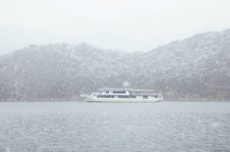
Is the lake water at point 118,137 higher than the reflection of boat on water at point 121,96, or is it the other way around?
the reflection of boat on water at point 121,96

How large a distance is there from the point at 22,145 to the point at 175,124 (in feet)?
98.9

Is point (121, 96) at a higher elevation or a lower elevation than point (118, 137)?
higher

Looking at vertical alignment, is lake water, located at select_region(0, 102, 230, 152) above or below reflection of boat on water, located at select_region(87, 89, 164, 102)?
below

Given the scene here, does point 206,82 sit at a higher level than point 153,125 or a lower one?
higher

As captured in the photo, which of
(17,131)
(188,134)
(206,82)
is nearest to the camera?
(188,134)

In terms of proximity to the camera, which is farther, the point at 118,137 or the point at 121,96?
the point at 121,96

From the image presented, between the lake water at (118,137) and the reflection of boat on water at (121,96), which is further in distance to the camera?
the reflection of boat on water at (121,96)

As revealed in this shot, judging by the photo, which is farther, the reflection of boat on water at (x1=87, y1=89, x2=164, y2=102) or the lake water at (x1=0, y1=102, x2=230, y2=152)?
the reflection of boat on water at (x1=87, y1=89, x2=164, y2=102)

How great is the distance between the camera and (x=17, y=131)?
2335 inches

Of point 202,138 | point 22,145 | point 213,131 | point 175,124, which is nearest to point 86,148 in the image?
point 22,145

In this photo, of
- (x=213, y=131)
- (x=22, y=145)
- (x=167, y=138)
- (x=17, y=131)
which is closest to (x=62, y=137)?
(x=22, y=145)

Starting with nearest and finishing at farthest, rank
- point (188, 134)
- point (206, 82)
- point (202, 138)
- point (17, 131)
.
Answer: point (202, 138)
point (188, 134)
point (17, 131)
point (206, 82)

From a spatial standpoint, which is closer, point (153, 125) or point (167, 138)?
point (167, 138)

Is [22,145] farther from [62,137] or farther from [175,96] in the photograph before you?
[175,96]
